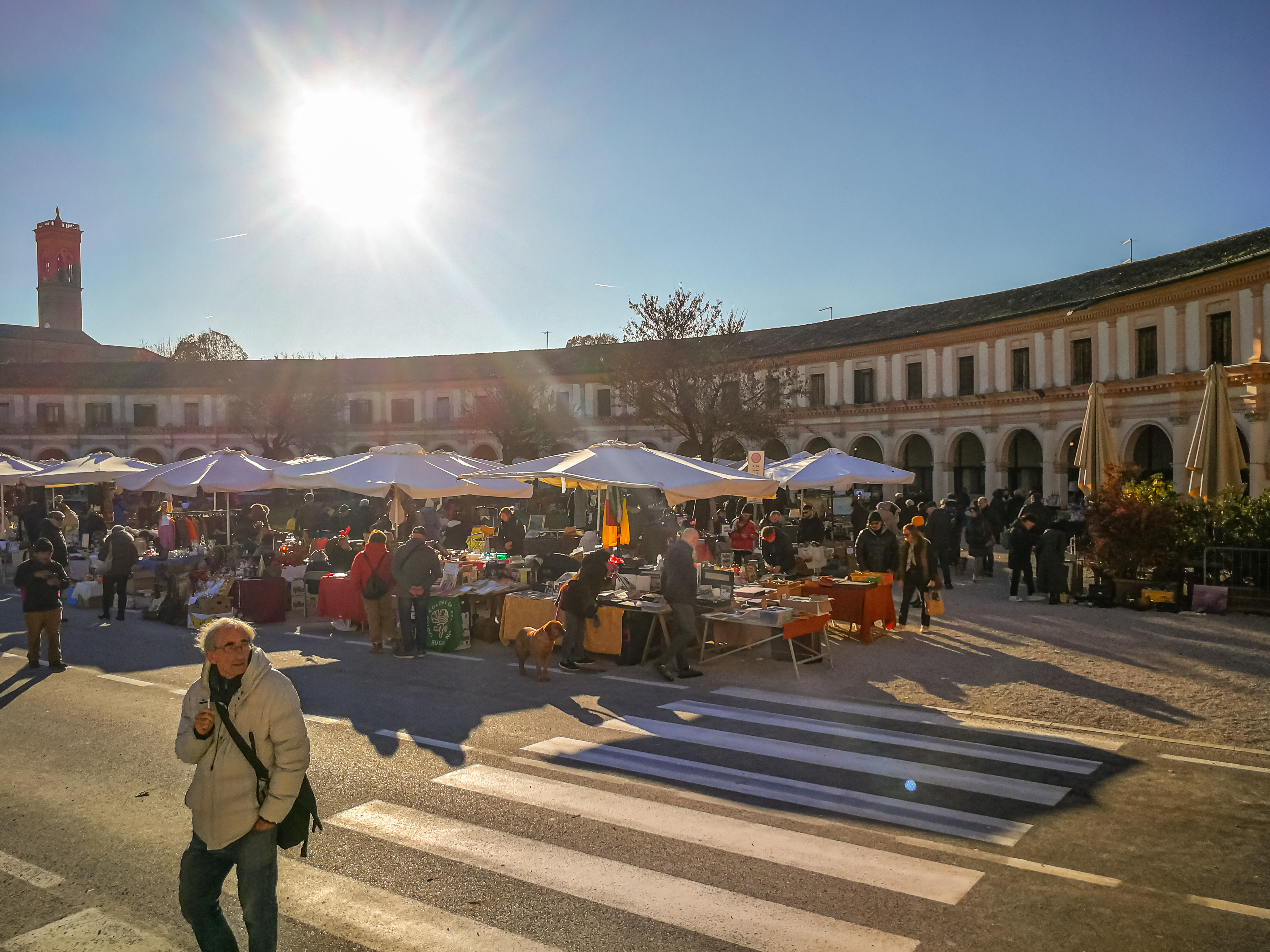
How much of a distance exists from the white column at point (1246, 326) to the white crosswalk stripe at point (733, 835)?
28246 millimetres

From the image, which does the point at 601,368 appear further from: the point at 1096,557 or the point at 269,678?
the point at 269,678

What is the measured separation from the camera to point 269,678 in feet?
12.9

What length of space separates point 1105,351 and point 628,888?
34739 millimetres

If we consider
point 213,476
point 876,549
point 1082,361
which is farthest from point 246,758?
point 1082,361

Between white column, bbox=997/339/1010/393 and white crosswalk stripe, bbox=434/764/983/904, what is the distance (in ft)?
117

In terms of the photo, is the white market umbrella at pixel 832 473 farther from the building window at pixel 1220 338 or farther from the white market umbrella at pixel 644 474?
the building window at pixel 1220 338

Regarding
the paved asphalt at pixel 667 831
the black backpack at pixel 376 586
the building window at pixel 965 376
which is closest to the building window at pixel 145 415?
the building window at pixel 965 376

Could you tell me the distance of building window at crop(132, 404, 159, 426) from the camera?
197 ft

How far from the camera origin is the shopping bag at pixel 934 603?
43.2 feet

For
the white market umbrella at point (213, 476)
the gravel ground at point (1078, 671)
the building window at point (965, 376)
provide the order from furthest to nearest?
the building window at point (965, 376) < the white market umbrella at point (213, 476) < the gravel ground at point (1078, 671)

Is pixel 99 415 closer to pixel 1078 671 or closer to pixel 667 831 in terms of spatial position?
pixel 1078 671

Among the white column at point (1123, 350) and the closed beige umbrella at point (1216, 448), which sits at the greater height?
the white column at point (1123, 350)

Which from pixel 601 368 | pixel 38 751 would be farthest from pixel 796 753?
pixel 601 368

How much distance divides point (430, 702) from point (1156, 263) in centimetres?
3432
